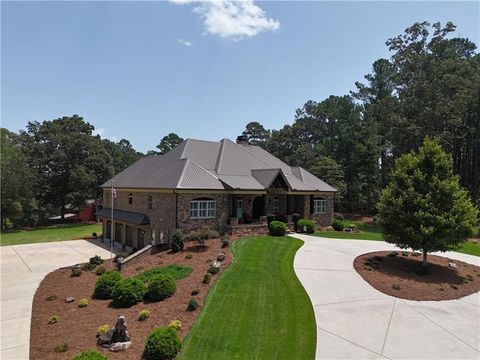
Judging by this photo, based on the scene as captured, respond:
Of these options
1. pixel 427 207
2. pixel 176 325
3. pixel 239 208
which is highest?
pixel 427 207

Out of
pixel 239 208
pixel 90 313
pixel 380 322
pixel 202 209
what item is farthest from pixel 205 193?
pixel 380 322

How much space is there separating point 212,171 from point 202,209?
17.9 ft

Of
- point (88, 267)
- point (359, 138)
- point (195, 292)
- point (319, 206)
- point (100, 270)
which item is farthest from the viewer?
point (359, 138)

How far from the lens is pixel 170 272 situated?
61.1 feet

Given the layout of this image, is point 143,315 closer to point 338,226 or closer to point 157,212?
point 157,212

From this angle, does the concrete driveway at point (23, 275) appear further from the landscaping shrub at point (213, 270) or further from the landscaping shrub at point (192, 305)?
the landscaping shrub at point (213, 270)

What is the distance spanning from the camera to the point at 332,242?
26.5 meters

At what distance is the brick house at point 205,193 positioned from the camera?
25.9m

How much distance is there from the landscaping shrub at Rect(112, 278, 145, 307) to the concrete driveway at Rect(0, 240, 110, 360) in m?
3.43

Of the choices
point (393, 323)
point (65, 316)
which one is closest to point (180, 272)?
point (65, 316)

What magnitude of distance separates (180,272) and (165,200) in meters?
8.81

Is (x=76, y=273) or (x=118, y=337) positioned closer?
(x=118, y=337)

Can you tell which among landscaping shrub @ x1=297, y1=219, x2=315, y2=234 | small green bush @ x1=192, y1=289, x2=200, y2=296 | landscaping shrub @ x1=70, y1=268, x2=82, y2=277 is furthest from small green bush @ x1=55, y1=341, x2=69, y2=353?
landscaping shrub @ x1=297, y1=219, x2=315, y2=234

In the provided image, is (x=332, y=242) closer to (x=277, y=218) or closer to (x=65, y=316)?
(x=277, y=218)
